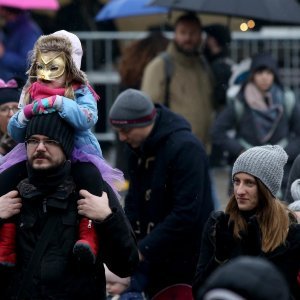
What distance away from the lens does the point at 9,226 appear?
21.5ft

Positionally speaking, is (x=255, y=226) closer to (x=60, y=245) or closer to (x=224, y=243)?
(x=224, y=243)

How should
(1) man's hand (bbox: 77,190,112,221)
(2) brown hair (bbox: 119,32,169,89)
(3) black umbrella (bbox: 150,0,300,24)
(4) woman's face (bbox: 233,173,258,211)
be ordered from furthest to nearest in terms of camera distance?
1. (2) brown hair (bbox: 119,32,169,89)
2. (3) black umbrella (bbox: 150,0,300,24)
3. (4) woman's face (bbox: 233,173,258,211)
4. (1) man's hand (bbox: 77,190,112,221)

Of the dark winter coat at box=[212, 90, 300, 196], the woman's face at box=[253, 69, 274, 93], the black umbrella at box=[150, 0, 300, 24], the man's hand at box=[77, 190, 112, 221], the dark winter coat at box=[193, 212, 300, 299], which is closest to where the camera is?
the man's hand at box=[77, 190, 112, 221]

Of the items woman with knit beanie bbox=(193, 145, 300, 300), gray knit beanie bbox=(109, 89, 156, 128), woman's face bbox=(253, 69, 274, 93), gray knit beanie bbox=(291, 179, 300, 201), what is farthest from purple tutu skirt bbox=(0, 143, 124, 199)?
woman's face bbox=(253, 69, 274, 93)

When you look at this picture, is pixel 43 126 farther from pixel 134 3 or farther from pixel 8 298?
pixel 134 3

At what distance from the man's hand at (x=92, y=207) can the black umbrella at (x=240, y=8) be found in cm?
526

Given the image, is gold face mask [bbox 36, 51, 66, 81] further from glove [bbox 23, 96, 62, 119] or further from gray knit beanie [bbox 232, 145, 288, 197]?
gray knit beanie [bbox 232, 145, 288, 197]

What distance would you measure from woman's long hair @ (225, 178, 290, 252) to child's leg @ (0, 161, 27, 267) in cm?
109

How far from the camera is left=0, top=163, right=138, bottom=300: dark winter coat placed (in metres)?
6.43

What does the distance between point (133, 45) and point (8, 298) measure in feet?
20.6

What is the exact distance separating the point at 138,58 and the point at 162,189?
3.99 metres

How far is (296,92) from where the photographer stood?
53.0 feet

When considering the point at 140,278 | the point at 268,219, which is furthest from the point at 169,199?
the point at 268,219

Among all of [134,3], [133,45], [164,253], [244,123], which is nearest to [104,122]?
[134,3]
